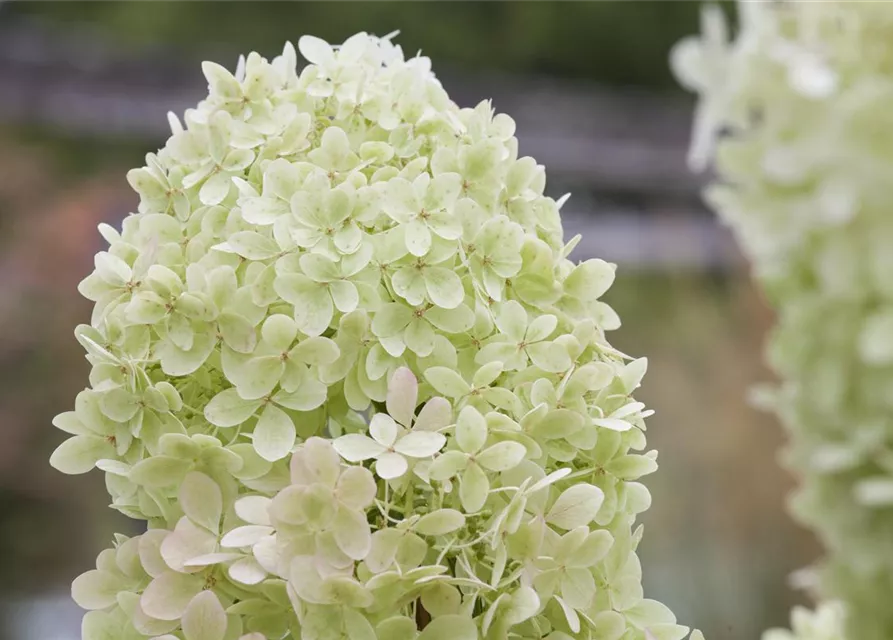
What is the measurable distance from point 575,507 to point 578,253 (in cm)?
121

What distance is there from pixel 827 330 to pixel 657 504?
1887 mm

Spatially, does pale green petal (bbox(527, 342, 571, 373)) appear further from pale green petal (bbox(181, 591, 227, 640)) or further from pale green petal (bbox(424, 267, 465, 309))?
pale green petal (bbox(181, 591, 227, 640))

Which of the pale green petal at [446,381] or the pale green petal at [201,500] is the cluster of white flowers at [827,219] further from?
the pale green petal at [201,500]

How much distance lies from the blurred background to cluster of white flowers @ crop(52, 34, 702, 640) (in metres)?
1.28

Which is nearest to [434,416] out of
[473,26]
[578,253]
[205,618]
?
[205,618]

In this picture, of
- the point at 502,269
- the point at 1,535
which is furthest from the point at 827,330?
the point at 1,535

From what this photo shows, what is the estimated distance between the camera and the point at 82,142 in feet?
9.67

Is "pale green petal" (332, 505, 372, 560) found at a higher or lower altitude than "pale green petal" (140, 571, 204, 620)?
higher

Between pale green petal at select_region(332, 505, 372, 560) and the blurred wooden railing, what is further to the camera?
the blurred wooden railing

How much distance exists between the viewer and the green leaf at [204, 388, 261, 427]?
38 cm

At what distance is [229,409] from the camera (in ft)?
1.25

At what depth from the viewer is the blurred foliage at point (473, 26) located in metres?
3.92

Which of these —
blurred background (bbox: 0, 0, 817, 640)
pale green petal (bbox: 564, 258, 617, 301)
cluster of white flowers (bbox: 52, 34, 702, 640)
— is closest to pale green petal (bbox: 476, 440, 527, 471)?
cluster of white flowers (bbox: 52, 34, 702, 640)

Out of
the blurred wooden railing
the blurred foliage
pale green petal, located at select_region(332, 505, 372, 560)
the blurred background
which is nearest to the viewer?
pale green petal, located at select_region(332, 505, 372, 560)
